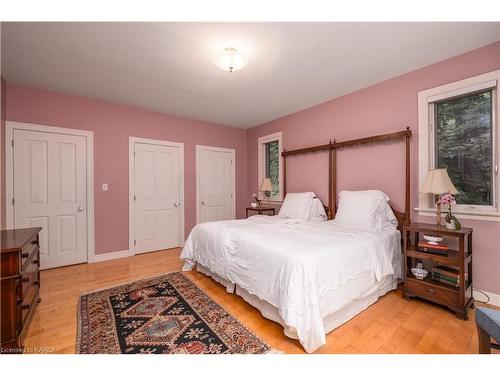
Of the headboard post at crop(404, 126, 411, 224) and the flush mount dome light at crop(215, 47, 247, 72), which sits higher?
the flush mount dome light at crop(215, 47, 247, 72)

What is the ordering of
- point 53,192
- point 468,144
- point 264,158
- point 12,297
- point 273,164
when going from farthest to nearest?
point 264,158, point 273,164, point 53,192, point 468,144, point 12,297

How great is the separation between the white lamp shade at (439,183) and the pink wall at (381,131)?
422mm

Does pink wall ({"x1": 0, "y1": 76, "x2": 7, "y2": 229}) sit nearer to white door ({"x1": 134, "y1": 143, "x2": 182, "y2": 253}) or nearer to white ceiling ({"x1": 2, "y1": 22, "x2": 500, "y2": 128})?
white ceiling ({"x1": 2, "y1": 22, "x2": 500, "y2": 128})

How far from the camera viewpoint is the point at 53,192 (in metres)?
3.23

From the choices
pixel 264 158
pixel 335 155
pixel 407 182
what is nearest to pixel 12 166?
pixel 264 158

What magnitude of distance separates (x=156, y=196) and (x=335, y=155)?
10.5ft

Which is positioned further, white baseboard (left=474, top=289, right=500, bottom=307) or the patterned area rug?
white baseboard (left=474, top=289, right=500, bottom=307)

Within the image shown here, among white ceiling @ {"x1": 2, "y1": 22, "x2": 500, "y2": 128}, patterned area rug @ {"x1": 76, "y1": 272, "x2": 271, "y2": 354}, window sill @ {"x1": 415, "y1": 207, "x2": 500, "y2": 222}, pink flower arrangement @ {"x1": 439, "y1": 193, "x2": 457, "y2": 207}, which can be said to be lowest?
patterned area rug @ {"x1": 76, "y1": 272, "x2": 271, "y2": 354}

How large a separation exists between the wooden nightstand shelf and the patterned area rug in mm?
1662

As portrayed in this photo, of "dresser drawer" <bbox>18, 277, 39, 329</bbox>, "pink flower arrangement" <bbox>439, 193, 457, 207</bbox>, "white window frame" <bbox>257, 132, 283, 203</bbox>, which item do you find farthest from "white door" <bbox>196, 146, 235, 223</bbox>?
"pink flower arrangement" <bbox>439, 193, 457, 207</bbox>

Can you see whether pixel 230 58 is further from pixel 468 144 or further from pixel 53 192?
pixel 53 192

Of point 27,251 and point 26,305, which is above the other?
point 27,251

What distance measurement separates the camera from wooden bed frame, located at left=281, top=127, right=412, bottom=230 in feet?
8.71
